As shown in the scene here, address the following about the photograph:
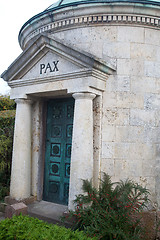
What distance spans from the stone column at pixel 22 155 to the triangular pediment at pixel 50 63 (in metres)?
0.77

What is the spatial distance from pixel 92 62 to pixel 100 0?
67.1 inches

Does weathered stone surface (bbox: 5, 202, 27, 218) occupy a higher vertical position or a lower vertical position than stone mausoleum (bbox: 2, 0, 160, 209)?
lower

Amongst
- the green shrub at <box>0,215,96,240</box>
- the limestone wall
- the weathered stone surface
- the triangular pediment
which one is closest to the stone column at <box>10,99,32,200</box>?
the triangular pediment

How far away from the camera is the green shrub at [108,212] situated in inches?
152

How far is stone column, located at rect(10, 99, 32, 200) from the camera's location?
18.7ft

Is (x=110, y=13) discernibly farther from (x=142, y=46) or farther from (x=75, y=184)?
(x=75, y=184)

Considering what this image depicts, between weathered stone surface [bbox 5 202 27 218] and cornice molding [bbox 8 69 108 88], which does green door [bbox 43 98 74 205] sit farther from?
weathered stone surface [bbox 5 202 27 218]

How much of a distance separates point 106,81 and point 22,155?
110 inches

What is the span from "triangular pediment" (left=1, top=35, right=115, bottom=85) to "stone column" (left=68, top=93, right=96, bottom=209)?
0.61 metres

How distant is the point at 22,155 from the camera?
5.75 meters

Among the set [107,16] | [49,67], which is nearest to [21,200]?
[49,67]

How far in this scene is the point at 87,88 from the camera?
4.64 meters

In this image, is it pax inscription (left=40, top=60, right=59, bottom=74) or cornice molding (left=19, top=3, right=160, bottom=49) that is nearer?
cornice molding (left=19, top=3, right=160, bottom=49)

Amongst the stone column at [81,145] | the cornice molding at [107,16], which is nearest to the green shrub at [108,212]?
the stone column at [81,145]
